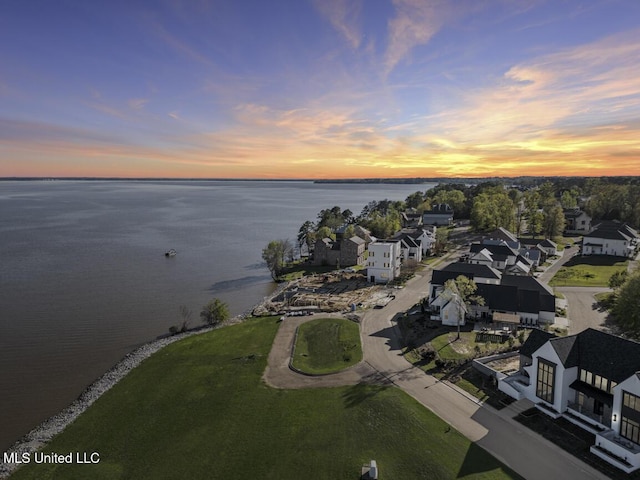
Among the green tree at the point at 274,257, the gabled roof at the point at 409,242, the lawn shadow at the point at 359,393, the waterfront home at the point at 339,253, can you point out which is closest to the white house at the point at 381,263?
the gabled roof at the point at 409,242

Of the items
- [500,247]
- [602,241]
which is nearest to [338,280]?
[500,247]

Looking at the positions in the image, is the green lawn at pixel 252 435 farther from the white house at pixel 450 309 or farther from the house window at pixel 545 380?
the white house at pixel 450 309

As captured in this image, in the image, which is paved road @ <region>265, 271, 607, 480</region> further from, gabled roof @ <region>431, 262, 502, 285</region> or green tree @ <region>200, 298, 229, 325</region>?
green tree @ <region>200, 298, 229, 325</region>

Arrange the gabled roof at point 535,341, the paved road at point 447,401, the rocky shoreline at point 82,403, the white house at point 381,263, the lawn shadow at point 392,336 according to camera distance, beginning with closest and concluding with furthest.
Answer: the paved road at point 447,401, the rocky shoreline at point 82,403, the gabled roof at point 535,341, the lawn shadow at point 392,336, the white house at point 381,263

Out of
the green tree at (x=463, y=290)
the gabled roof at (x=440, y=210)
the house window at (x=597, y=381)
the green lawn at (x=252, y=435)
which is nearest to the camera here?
the green lawn at (x=252, y=435)

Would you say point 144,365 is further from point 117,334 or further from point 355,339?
point 355,339

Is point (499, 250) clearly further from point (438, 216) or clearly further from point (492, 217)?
point (438, 216)

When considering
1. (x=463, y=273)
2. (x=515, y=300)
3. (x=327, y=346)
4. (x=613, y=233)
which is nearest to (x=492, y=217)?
(x=613, y=233)
